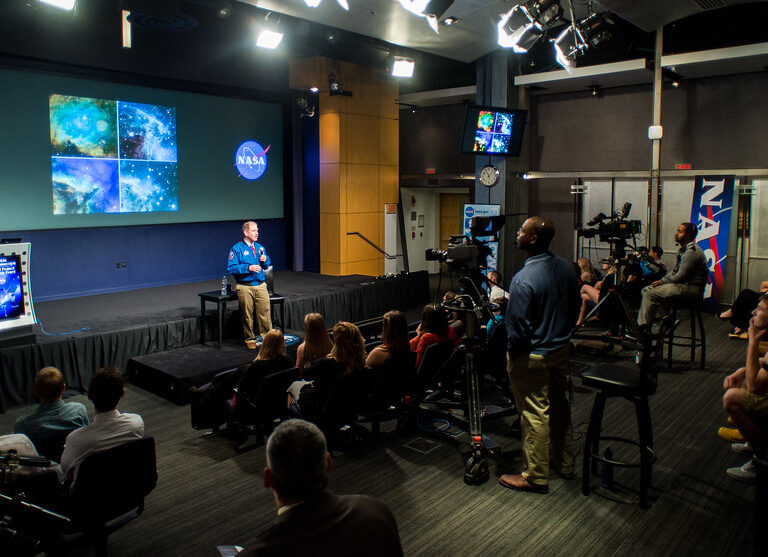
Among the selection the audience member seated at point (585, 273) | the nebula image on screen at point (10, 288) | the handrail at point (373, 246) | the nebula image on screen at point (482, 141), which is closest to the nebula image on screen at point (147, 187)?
the handrail at point (373, 246)

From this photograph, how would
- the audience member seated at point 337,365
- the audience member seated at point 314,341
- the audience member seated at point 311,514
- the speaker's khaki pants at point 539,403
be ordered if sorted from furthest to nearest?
the audience member seated at point 314,341
the audience member seated at point 337,365
the speaker's khaki pants at point 539,403
the audience member seated at point 311,514

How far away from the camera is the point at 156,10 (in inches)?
251

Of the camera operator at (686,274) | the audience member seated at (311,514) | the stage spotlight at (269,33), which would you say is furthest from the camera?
the stage spotlight at (269,33)

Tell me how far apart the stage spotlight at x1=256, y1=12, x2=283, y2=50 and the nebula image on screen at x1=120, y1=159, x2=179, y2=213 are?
8.81ft

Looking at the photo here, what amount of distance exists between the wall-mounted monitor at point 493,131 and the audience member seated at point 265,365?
19.1 feet

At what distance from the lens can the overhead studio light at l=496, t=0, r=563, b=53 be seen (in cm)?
571

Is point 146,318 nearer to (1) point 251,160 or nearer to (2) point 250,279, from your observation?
(2) point 250,279

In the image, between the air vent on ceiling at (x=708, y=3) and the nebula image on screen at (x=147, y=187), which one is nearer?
the air vent on ceiling at (x=708, y=3)

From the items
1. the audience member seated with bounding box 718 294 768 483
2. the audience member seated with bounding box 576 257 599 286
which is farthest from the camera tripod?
the audience member seated with bounding box 576 257 599 286

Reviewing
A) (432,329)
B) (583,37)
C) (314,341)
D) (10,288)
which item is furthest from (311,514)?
Result: (583,37)

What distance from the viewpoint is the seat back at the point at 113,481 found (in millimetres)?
2691

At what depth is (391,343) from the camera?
447cm

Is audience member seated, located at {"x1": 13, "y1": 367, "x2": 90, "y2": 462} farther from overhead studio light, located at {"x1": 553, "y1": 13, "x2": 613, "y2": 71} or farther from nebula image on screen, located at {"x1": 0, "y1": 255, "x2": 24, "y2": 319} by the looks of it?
overhead studio light, located at {"x1": 553, "y1": 13, "x2": 613, "y2": 71}

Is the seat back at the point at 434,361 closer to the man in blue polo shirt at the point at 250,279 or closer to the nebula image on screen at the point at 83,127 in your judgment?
the man in blue polo shirt at the point at 250,279
